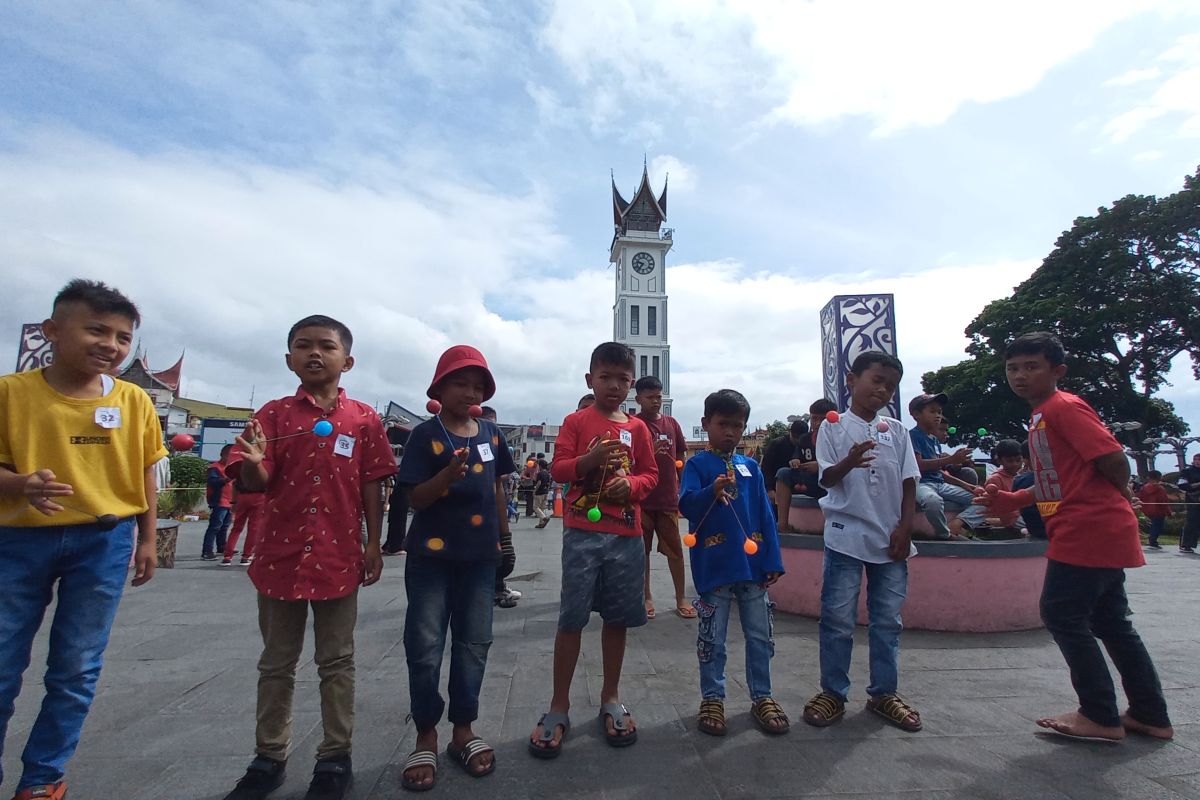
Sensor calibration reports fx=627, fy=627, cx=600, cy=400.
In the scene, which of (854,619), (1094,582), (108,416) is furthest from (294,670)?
(1094,582)

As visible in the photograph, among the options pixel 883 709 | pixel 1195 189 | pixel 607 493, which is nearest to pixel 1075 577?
pixel 883 709

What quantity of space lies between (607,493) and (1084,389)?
3105 centimetres

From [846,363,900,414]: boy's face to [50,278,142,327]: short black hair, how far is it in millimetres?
3157

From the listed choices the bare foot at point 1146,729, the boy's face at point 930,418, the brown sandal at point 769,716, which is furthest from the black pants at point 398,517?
the boy's face at point 930,418

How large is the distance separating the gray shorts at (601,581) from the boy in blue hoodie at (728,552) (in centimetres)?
34

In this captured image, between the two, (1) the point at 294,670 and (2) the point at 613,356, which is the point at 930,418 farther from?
(1) the point at 294,670

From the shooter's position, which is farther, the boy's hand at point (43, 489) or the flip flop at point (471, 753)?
the flip flop at point (471, 753)

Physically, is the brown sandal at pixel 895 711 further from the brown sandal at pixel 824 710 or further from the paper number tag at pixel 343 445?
the paper number tag at pixel 343 445

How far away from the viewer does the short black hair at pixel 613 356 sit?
276 centimetres

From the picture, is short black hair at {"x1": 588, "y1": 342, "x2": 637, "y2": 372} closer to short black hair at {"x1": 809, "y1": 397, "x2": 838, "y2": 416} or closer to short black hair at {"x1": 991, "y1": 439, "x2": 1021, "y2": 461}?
short black hair at {"x1": 809, "y1": 397, "x2": 838, "y2": 416}

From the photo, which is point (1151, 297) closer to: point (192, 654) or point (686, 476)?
point (686, 476)

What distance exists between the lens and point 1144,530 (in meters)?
15.8

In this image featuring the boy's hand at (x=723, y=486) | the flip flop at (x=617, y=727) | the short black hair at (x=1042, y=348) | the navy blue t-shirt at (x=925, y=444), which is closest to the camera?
the flip flop at (x=617, y=727)

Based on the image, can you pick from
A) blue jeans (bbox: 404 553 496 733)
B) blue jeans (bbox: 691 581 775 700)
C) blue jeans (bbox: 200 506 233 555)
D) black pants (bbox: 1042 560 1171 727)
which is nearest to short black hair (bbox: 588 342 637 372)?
blue jeans (bbox: 404 553 496 733)
